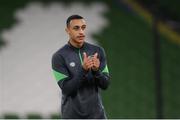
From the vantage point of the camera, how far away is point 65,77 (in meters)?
4.48

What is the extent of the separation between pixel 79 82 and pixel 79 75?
0.05m

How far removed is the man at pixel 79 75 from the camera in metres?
4.39

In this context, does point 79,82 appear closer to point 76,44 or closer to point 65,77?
point 65,77

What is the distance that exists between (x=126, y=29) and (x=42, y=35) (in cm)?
158


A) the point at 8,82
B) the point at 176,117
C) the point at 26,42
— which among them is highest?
the point at 26,42

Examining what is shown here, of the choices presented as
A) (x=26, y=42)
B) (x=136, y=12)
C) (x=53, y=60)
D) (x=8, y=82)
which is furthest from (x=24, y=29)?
(x=53, y=60)

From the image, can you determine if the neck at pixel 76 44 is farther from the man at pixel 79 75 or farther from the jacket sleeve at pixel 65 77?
the jacket sleeve at pixel 65 77

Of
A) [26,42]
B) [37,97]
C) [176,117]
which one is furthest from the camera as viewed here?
[26,42]

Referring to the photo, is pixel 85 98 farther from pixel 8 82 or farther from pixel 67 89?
pixel 8 82

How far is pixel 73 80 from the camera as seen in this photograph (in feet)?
14.4

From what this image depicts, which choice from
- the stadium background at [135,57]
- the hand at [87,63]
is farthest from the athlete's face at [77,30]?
the stadium background at [135,57]

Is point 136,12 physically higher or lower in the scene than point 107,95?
higher

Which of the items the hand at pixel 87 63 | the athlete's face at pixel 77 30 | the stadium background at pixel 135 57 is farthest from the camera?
the stadium background at pixel 135 57

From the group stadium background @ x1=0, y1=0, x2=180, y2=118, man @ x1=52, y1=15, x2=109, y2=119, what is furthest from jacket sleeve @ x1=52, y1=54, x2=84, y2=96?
stadium background @ x1=0, y1=0, x2=180, y2=118
